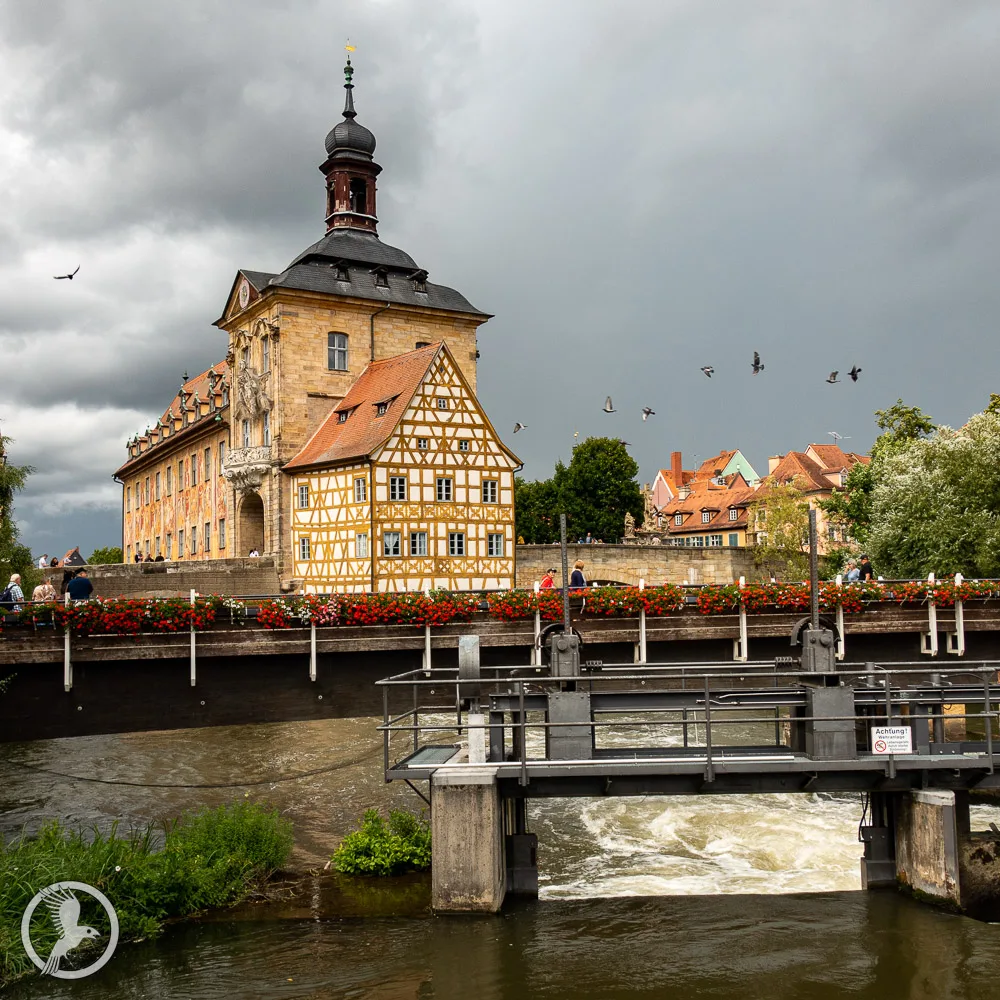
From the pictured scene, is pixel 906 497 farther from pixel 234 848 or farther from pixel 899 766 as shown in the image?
pixel 234 848

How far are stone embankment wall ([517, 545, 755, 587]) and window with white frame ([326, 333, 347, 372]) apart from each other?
35.6ft

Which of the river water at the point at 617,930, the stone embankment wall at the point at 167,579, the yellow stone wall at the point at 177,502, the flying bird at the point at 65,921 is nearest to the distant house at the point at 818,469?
the yellow stone wall at the point at 177,502

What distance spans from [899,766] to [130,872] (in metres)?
8.05

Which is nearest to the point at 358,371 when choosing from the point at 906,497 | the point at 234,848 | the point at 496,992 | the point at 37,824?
the point at 906,497

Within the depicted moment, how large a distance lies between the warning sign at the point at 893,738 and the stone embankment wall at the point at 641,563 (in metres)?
33.1

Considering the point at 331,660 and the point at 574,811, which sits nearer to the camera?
the point at 574,811

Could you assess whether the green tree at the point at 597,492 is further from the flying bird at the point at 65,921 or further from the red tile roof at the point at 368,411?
the flying bird at the point at 65,921

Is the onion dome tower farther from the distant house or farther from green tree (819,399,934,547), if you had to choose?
the distant house

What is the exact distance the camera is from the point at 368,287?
46.2m

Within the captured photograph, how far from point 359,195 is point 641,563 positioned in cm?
2273

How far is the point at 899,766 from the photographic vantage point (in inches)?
432

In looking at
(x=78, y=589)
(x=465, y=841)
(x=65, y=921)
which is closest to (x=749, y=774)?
(x=465, y=841)

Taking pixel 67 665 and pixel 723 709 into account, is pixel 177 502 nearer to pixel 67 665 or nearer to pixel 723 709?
pixel 67 665

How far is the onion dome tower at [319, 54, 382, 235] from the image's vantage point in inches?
2023
